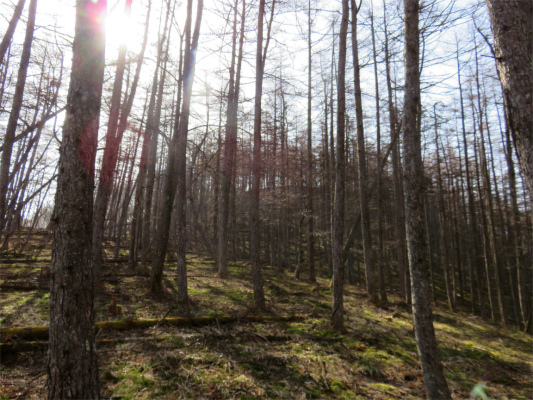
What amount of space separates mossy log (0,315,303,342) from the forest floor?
0.31 ft

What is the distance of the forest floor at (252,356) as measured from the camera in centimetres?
372

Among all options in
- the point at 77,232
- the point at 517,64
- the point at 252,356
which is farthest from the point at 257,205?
the point at 517,64

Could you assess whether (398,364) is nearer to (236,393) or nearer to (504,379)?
(504,379)

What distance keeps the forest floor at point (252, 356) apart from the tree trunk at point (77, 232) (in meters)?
0.95

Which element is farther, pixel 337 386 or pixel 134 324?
pixel 134 324

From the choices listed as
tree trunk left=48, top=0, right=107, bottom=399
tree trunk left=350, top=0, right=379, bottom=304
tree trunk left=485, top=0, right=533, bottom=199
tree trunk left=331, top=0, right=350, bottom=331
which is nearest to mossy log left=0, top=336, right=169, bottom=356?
tree trunk left=48, top=0, right=107, bottom=399

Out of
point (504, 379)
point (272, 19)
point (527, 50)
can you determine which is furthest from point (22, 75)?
point (504, 379)

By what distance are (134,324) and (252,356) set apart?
2.60m

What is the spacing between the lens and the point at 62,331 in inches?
106

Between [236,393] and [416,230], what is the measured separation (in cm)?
329

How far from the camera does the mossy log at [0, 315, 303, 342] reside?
439 centimetres

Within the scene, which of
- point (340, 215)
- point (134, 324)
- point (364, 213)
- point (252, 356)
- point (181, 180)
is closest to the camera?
point (252, 356)

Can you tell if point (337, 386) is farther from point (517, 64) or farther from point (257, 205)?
point (517, 64)

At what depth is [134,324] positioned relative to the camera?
18.3ft
